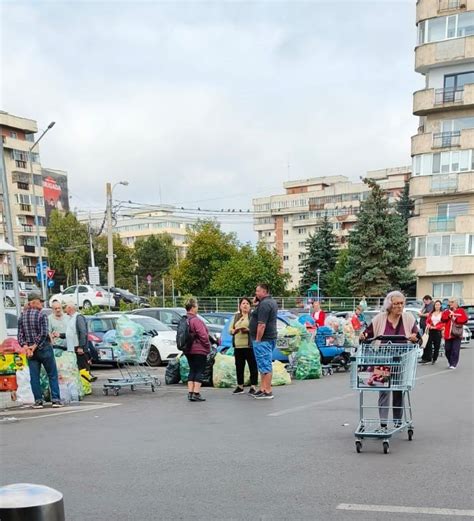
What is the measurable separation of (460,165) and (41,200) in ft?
173

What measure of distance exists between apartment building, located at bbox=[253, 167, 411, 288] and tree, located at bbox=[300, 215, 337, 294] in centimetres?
3902

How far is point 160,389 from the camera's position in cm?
1296

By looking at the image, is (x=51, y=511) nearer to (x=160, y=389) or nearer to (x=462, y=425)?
(x=462, y=425)

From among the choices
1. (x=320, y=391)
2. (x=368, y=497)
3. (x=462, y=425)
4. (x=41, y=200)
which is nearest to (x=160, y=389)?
(x=320, y=391)

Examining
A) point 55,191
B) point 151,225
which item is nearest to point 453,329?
point 55,191

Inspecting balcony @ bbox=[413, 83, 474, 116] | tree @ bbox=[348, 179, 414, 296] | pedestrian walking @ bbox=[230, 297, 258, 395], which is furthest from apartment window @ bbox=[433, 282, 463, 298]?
pedestrian walking @ bbox=[230, 297, 258, 395]

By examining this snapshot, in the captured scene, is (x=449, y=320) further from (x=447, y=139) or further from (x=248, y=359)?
(x=447, y=139)

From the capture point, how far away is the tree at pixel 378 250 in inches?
1889

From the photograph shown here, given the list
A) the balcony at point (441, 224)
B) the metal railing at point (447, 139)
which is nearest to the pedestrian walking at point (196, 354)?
the balcony at point (441, 224)

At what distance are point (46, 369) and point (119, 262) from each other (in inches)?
2754

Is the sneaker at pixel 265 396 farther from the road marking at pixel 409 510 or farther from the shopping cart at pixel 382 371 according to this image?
the road marking at pixel 409 510

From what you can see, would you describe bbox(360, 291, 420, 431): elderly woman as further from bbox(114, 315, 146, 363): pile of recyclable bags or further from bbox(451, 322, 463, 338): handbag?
bbox(451, 322, 463, 338): handbag

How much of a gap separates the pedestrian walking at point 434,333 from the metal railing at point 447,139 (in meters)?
30.5

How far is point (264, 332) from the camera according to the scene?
11148 mm
